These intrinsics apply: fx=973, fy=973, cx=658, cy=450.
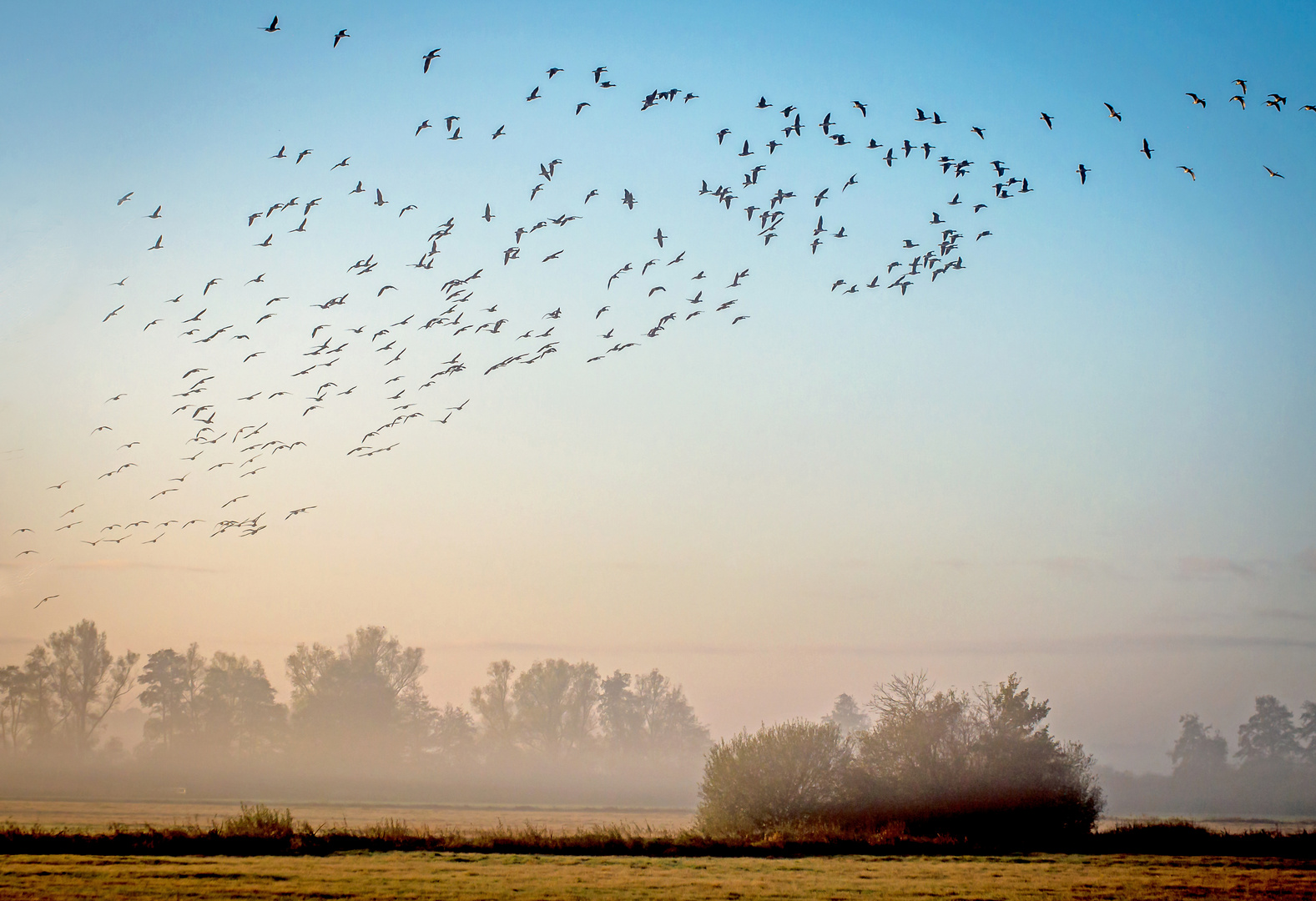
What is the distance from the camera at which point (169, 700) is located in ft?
332

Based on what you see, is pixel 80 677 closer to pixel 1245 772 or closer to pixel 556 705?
pixel 556 705

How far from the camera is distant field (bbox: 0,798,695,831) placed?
55.3 meters

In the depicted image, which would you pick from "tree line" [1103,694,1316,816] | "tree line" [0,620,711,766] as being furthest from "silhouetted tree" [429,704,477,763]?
"tree line" [1103,694,1316,816]

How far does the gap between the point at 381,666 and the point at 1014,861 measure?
84065 millimetres

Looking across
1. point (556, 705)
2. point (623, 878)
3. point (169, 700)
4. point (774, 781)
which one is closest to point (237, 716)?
point (169, 700)

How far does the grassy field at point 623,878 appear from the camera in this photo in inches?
903

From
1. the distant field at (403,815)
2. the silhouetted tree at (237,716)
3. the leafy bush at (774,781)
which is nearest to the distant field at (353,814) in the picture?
the distant field at (403,815)

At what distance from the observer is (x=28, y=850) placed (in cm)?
2927

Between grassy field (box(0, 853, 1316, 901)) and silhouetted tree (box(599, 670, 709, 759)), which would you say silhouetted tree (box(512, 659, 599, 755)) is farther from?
grassy field (box(0, 853, 1316, 901))

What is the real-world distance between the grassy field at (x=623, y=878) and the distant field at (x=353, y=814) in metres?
22.7

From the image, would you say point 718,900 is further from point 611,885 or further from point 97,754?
point 97,754

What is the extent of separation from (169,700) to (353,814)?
44266 mm

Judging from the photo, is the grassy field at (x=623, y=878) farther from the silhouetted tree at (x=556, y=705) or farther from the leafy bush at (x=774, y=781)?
the silhouetted tree at (x=556, y=705)

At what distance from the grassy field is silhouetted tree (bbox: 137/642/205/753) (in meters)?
81.1
